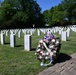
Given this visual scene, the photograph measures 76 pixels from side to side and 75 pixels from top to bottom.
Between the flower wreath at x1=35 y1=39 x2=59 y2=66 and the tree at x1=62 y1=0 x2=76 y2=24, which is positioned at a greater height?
the tree at x1=62 y1=0 x2=76 y2=24

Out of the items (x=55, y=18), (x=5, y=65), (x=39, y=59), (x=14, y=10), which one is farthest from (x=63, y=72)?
(x=55, y=18)

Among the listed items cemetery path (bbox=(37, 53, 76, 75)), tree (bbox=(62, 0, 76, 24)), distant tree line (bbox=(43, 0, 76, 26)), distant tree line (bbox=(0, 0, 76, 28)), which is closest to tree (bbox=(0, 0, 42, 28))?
distant tree line (bbox=(0, 0, 76, 28))

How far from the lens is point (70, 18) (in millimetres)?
74625

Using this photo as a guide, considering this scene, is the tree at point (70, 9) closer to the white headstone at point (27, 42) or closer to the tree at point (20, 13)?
the tree at point (20, 13)

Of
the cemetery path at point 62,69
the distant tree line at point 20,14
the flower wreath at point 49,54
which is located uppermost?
the distant tree line at point 20,14

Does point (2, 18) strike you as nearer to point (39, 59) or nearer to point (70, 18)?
point (70, 18)

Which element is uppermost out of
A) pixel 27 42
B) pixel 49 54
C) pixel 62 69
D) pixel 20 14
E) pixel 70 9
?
pixel 70 9

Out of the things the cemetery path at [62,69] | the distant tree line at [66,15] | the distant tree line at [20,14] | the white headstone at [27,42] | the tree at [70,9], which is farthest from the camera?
the tree at [70,9]

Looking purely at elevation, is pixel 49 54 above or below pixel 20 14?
below

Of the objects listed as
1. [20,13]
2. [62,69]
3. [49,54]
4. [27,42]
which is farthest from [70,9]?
[62,69]

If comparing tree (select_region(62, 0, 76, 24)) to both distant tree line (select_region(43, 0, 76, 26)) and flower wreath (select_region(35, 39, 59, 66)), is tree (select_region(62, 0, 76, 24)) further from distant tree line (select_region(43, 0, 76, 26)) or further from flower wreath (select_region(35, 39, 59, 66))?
flower wreath (select_region(35, 39, 59, 66))

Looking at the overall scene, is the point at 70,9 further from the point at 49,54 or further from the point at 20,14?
the point at 49,54

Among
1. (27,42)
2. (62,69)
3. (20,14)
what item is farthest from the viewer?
(20,14)

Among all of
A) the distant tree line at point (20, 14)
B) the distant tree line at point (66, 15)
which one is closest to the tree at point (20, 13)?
the distant tree line at point (20, 14)
